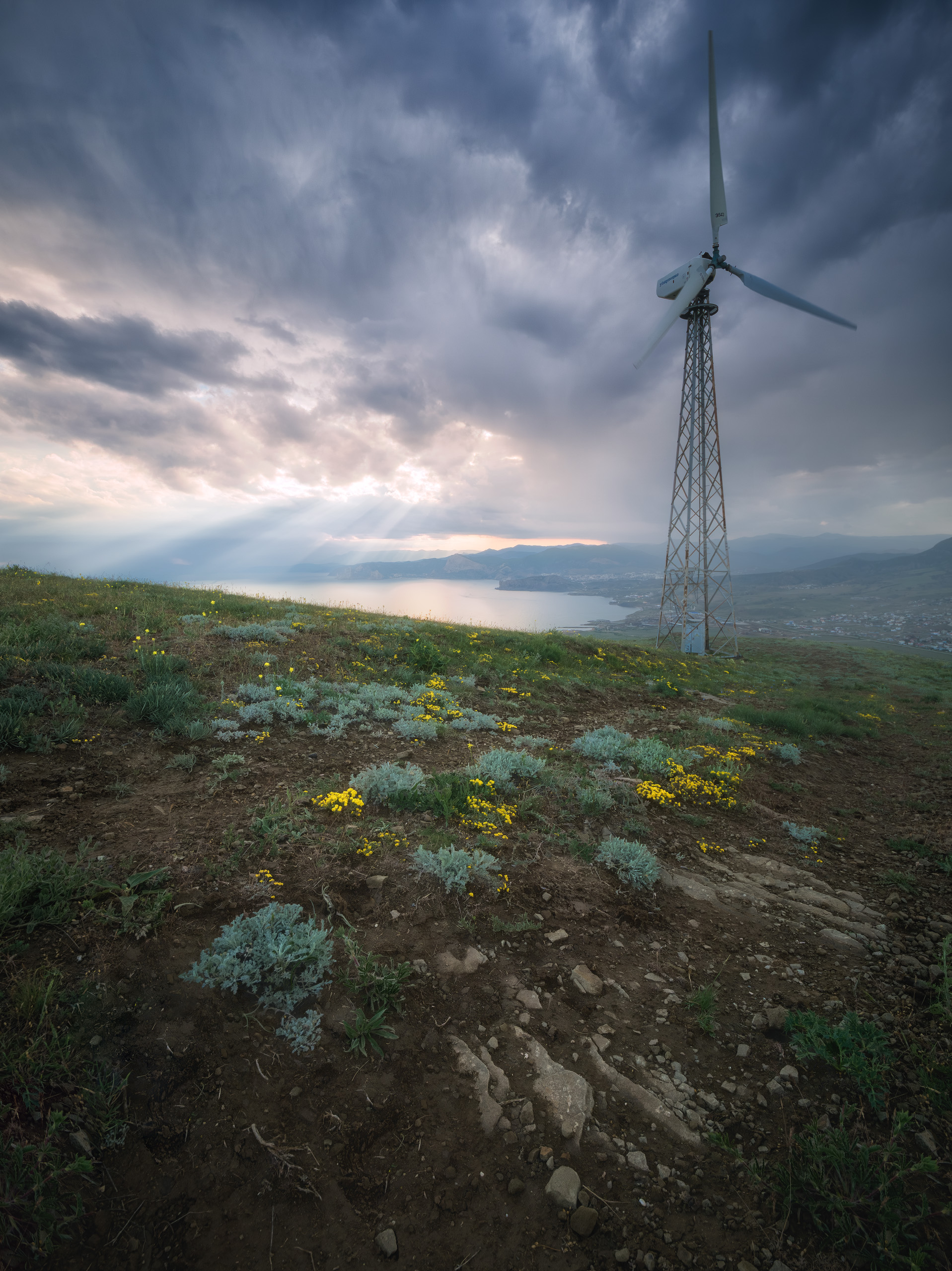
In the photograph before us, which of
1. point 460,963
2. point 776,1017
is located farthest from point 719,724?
point 460,963

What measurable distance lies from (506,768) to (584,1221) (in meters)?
4.53

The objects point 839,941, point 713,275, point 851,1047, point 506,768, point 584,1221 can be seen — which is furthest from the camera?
point 713,275

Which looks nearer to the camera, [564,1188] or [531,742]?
[564,1188]

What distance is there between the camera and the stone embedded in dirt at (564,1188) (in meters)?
2.57

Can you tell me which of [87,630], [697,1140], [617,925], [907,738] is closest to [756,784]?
[617,925]

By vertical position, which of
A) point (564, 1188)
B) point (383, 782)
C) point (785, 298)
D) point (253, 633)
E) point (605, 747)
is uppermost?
point (785, 298)

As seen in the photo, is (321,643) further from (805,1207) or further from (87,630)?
(805,1207)

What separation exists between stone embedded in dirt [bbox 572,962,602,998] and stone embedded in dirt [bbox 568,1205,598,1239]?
1387 mm

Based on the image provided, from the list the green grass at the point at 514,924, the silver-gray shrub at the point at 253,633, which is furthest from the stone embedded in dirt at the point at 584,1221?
the silver-gray shrub at the point at 253,633

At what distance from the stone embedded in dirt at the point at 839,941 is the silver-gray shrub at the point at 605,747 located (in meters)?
3.66

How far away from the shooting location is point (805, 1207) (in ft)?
8.29

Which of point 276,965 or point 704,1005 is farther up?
point 276,965

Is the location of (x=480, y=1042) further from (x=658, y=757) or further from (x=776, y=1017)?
(x=658, y=757)

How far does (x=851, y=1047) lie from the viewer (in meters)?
3.33
